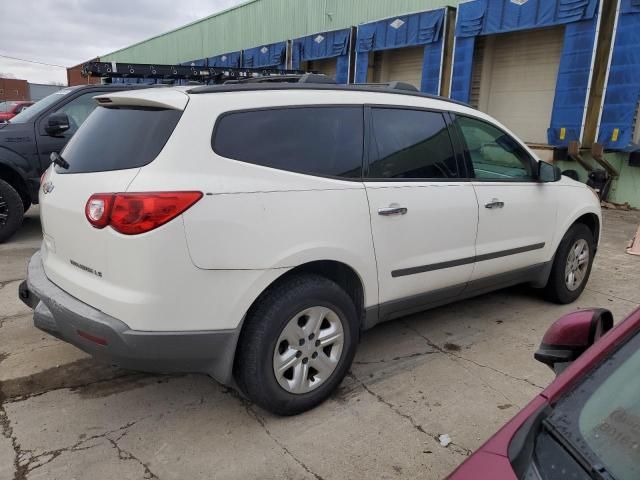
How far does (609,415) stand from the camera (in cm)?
133

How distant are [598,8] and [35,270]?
11.0m

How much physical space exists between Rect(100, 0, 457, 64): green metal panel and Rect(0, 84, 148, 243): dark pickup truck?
10464 millimetres

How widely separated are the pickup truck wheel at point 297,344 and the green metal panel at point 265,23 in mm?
12918

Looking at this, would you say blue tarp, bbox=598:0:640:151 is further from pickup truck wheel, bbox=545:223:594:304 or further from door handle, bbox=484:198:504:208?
door handle, bbox=484:198:504:208

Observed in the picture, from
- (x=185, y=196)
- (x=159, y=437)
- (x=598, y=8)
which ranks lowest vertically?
(x=159, y=437)

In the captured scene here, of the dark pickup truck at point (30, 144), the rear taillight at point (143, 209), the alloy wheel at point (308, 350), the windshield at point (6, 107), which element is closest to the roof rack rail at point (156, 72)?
the dark pickup truck at point (30, 144)

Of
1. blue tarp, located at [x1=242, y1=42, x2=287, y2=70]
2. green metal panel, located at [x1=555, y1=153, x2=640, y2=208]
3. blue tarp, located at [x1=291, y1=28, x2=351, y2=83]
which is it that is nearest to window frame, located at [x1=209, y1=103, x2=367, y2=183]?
green metal panel, located at [x1=555, y1=153, x2=640, y2=208]

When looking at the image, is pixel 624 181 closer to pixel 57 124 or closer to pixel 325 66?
pixel 57 124

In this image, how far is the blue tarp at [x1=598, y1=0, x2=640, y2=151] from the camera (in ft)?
31.1

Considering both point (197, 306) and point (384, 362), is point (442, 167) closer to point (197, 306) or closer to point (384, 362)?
point (384, 362)

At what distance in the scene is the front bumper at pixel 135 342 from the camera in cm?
235

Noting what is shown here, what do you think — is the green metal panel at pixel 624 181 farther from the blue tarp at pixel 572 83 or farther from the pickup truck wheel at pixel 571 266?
the pickup truck wheel at pixel 571 266

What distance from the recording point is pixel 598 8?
1002 cm

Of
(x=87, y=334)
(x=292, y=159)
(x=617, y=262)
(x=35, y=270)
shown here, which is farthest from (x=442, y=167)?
(x=617, y=262)
